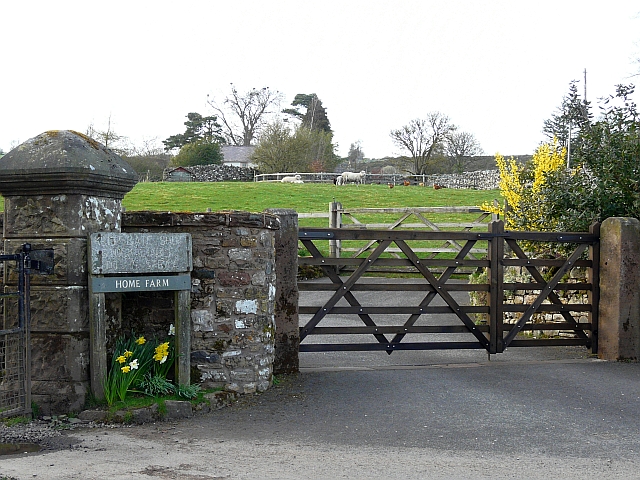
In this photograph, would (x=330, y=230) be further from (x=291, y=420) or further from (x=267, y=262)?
(x=291, y=420)

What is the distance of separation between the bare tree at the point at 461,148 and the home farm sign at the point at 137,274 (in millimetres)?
54280

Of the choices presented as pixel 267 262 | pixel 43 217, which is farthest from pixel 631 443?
pixel 43 217

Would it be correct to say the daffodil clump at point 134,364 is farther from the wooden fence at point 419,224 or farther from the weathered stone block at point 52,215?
the wooden fence at point 419,224

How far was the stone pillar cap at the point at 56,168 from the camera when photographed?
645 centimetres

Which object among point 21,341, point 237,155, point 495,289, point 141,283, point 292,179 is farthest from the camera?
point 237,155

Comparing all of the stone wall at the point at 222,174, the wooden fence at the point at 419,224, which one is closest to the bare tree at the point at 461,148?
the stone wall at the point at 222,174

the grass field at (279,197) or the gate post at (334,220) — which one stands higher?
the grass field at (279,197)

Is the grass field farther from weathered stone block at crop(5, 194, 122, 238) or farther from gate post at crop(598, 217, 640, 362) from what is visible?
weathered stone block at crop(5, 194, 122, 238)

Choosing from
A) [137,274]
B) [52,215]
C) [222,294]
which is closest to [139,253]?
[137,274]

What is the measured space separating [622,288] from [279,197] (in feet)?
84.9

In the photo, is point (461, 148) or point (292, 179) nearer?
point (292, 179)

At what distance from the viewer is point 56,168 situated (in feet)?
21.1

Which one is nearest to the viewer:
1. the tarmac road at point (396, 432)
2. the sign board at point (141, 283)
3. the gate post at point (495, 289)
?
the tarmac road at point (396, 432)

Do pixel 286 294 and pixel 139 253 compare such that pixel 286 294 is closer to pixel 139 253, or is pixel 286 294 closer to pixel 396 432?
pixel 139 253
